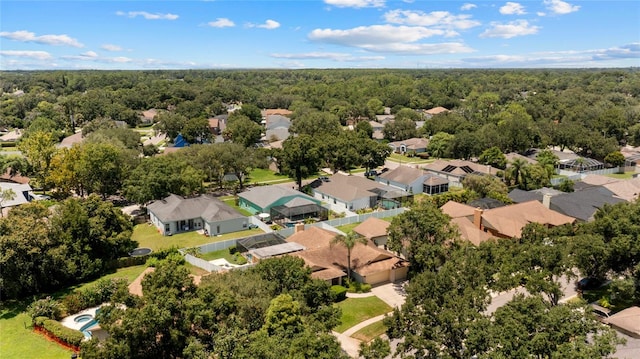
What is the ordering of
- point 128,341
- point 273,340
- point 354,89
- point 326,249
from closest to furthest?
point 273,340
point 128,341
point 326,249
point 354,89

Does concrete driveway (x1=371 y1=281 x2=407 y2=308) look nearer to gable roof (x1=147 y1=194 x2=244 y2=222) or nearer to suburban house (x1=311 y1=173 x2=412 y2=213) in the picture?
gable roof (x1=147 y1=194 x2=244 y2=222)

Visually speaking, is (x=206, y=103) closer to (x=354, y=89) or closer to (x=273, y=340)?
(x=354, y=89)

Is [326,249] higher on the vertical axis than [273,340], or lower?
lower

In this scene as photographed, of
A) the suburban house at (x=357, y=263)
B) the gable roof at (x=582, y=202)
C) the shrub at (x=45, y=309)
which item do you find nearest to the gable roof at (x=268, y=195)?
the suburban house at (x=357, y=263)

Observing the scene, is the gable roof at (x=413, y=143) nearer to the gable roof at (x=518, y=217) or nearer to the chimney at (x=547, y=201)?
the chimney at (x=547, y=201)

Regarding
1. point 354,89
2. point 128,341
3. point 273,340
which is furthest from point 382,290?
point 354,89
